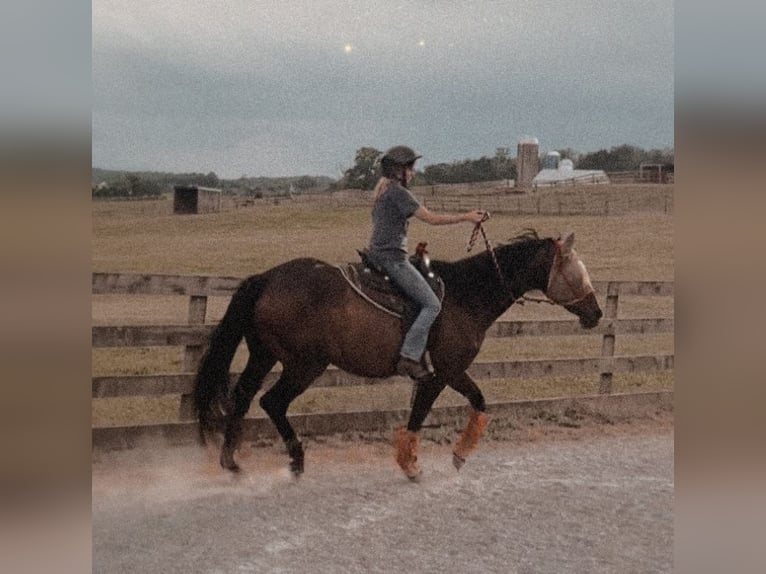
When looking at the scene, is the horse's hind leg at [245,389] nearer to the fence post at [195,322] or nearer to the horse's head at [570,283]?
the fence post at [195,322]

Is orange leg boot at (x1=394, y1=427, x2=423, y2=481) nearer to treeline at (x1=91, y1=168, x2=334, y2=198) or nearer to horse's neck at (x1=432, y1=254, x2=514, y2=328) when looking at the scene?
horse's neck at (x1=432, y1=254, x2=514, y2=328)

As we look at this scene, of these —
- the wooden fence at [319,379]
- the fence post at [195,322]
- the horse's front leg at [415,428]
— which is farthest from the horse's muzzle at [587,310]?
the fence post at [195,322]

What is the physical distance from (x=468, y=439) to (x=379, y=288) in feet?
3.05

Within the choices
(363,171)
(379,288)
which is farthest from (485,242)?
(363,171)

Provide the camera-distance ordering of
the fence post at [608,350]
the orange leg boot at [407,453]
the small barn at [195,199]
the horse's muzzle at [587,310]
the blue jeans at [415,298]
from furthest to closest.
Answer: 1. the fence post at [608,350]
2. the horse's muzzle at [587,310]
3. the orange leg boot at [407,453]
4. the blue jeans at [415,298]
5. the small barn at [195,199]

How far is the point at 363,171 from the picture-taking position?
432 centimetres

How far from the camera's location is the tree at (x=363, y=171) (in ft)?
14.1

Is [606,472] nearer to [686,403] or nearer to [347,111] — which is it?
[686,403]

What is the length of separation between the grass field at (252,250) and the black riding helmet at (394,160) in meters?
0.22

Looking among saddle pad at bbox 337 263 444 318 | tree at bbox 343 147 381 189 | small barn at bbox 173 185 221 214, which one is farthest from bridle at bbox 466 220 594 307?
small barn at bbox 173 185 221 214

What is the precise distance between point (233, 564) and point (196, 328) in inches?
43.9

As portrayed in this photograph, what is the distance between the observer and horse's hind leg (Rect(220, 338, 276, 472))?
13.9ft

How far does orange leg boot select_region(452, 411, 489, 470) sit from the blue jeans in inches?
19.2

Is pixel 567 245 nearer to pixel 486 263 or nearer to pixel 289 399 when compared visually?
pixel 486 263
